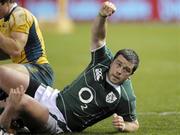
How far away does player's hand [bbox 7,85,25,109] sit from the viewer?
7.61 meters

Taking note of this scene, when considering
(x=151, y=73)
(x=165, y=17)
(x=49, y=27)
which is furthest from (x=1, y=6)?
(x=165, y=17)

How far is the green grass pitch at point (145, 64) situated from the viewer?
9.30 metres

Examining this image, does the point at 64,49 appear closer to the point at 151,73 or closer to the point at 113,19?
the point at 151,73

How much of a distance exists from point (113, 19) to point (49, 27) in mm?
5912

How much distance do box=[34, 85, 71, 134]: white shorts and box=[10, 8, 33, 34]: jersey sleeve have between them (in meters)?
0.75

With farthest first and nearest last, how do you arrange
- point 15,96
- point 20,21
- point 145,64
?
point 145,64, point 20,21, point 15,96

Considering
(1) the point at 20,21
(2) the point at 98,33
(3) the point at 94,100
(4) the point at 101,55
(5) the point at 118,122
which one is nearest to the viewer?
(5) the point at 118,122

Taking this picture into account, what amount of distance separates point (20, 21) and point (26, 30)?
0.42 feet

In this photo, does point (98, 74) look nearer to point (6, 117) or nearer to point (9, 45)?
point (9, 45)

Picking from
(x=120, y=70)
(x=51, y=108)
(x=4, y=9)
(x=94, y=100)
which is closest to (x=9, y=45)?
(x=4, y=9)

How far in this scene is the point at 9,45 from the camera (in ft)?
27.7

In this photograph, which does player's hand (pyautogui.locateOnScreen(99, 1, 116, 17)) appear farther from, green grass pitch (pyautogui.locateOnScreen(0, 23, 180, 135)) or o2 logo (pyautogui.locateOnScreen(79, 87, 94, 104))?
green grass pitch (pyautogui.locateOnScreen(0, 23, 180, 135))

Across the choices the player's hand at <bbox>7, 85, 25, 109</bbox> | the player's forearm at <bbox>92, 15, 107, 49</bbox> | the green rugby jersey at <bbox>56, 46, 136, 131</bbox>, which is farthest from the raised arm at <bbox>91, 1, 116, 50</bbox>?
the player's hand at <bbox>7, 85, 25, 109</bbox>

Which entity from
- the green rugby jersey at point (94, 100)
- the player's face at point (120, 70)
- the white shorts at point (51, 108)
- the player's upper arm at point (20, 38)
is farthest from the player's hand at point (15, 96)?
the player's face at point (120, 70)
